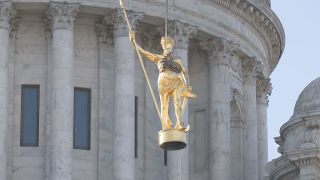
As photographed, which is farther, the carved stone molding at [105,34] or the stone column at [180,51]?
the carved stone molding at [105,34]

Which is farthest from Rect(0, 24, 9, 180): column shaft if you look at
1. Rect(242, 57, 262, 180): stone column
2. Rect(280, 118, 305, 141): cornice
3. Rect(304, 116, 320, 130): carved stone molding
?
Rect(242, 57, 262, 180): stone column

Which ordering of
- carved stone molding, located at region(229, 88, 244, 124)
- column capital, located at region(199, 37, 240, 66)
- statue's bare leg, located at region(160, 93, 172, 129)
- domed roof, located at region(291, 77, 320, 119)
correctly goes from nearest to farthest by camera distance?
statue's bare leg, located at region(160, 93, 172, 129) < domed roof, located at region(291, 77, 320, 119) < column capital, located at region(199, 37, 240, 66) < carved stone molding, located at region(229, 88, 244, 124)

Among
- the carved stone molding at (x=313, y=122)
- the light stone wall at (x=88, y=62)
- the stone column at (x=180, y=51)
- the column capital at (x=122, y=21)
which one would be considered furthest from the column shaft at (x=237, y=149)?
the carved stone molding at (x=313, y=122)

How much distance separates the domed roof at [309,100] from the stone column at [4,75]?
13.9 metres

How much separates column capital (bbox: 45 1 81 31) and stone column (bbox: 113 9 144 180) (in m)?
2.29

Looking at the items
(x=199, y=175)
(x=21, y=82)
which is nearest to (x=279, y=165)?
(x=199, y=175)

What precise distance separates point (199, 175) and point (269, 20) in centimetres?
1002

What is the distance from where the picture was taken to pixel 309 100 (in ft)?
202

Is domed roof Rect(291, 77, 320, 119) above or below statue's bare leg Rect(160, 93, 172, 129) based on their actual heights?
above

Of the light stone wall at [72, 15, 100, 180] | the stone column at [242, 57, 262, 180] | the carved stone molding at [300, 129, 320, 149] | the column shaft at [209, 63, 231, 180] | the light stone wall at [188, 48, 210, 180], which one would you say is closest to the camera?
the carved stone molding at [300, 129, 320, 149]

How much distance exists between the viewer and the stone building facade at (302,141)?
2299 inches

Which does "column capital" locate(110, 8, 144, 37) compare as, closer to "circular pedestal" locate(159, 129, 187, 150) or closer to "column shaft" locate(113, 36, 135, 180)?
"column shaft" locate(113, 36, 135, 180)

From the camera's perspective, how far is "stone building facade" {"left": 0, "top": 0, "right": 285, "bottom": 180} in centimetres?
6469

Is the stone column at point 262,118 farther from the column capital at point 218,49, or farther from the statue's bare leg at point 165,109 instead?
the statue's bare leg at point 165,109
